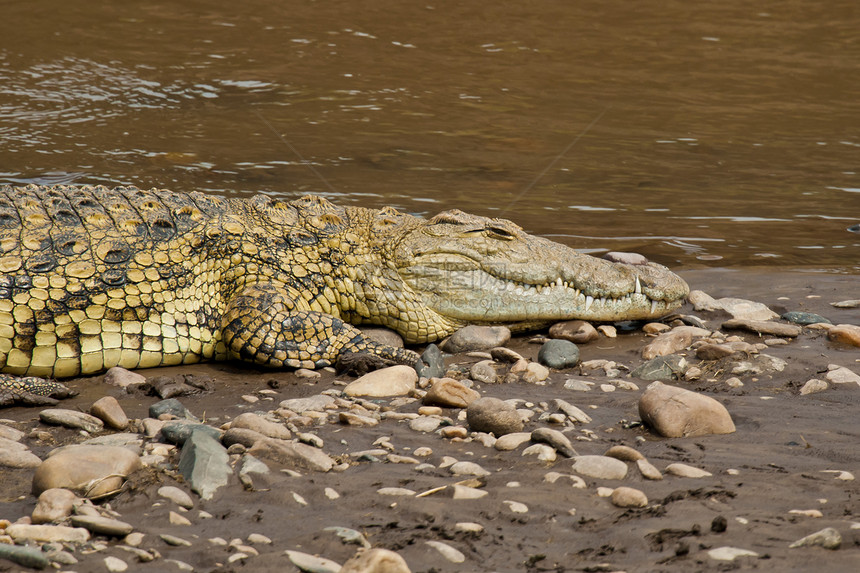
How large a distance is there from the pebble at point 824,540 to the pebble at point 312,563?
125 centimetres

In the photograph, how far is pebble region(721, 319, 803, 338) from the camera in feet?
16.4

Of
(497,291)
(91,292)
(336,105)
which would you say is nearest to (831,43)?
(336,105)

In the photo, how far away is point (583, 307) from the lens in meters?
5.31

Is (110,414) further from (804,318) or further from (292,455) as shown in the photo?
(804,318)

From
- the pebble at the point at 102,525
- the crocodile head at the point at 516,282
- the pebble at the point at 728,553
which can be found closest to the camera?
the pebble at the point at 728,553

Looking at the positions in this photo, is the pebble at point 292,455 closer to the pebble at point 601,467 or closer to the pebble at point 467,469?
the pebble at point 467,469

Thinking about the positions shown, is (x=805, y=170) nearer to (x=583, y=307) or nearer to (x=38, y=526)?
(x=583, y=307)

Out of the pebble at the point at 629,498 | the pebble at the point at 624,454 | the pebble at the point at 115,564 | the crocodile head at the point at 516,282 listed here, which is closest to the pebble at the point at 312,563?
the pebble at the point at 115,564

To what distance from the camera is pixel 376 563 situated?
2318mm

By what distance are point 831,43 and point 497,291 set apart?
14.1 m

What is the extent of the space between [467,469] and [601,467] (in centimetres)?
46

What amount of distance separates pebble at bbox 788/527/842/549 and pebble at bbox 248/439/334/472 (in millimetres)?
1538

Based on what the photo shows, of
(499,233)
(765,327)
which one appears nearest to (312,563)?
(499,233)

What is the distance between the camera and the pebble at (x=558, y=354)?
185 inches
